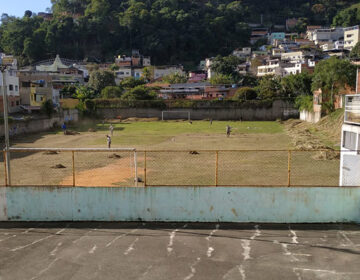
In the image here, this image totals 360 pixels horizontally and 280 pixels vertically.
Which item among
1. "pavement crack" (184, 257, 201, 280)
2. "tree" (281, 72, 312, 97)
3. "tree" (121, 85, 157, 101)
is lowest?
"pavement crack" (184, 257, 201, 280)

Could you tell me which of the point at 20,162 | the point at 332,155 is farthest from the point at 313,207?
the point at 20,162

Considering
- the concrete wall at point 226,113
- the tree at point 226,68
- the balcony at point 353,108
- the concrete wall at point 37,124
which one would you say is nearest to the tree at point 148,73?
the tree at point 226,68

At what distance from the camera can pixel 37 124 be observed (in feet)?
139

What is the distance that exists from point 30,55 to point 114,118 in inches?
3486

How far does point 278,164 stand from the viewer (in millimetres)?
20078

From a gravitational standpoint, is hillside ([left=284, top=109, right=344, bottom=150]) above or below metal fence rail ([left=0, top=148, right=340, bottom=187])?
above

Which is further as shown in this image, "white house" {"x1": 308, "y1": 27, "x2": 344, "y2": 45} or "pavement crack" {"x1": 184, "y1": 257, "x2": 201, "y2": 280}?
"white house" {"x1": 308, "y1": 27, "x2": 344, "y2": 45}

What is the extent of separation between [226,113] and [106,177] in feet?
156

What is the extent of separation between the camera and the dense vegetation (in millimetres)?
139250

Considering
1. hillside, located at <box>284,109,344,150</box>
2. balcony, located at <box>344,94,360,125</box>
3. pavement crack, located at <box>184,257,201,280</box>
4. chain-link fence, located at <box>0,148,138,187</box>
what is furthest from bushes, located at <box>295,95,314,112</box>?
pavement crack, located at <box>184,257,201,280</box>

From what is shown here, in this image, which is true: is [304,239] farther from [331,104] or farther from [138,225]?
[331,104]

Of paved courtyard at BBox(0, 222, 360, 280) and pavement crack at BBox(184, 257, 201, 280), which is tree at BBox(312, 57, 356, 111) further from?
pavement crack at BBox(184, 257, 201, 280)

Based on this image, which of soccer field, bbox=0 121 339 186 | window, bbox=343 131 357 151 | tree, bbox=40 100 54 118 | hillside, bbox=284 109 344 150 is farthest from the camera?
tree, bbox=40 100 54 118

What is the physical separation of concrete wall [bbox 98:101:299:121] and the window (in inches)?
1942
